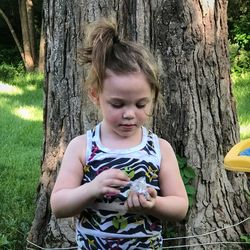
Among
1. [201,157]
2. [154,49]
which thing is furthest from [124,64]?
[201,157]

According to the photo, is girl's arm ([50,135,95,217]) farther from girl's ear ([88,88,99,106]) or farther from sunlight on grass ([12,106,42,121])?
sunlight on grass ([12,106,42,121])

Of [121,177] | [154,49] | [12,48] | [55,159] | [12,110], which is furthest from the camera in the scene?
[12,48]

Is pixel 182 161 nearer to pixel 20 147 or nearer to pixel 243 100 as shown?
pixel 20 147

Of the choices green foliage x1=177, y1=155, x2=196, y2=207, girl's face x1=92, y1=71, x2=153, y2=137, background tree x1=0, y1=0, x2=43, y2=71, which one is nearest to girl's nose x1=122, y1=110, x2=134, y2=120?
girl's face x1=92, y1=71, x2=153, y2=137

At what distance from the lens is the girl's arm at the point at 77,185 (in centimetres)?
200

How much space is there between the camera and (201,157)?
378 centimetres

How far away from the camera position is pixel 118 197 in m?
2.15

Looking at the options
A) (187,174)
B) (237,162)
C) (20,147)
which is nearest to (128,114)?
(237,162)

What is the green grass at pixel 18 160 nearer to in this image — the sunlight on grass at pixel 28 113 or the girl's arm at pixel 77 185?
the sunlight on grass at pixel 28 113

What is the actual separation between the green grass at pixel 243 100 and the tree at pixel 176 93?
3.60m

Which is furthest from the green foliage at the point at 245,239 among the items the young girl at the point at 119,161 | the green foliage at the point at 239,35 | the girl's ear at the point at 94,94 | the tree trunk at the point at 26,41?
the tree trunk at the point at 26,41

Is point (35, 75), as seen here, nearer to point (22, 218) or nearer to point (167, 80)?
point (22, 218)

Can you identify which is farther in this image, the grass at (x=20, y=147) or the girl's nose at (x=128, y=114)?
the grass at (x=20, y=147)

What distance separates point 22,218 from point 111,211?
8.53 feet
